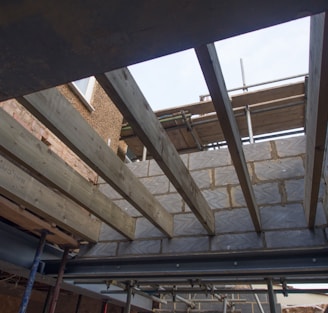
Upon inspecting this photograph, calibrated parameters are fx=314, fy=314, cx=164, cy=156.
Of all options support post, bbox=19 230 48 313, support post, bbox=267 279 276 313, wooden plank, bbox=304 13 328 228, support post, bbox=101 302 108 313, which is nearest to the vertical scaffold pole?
support post, bbox=267 279 276 313

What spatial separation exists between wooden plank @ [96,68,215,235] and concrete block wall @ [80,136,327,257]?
498mm

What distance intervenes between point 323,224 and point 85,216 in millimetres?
1981

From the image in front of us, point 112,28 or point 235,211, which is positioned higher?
point 235,211

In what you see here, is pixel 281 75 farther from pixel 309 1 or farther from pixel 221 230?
pixel 309 1

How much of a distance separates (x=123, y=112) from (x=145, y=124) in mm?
170

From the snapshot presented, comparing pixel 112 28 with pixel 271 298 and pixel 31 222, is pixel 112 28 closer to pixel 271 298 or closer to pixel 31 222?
pixel 31 222

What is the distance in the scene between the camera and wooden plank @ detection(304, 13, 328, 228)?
3.25 ft

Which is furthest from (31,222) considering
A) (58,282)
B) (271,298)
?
(271,298)

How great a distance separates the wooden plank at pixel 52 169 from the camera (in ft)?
5.80

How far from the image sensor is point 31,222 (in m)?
2.50

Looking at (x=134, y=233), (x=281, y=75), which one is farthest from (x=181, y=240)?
(x=281, y=75)

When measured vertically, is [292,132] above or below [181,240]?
above

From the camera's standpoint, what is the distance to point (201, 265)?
8.53ft

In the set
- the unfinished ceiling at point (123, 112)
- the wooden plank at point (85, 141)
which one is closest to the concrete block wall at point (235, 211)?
the unfinished ceiling at point (123, 112)
